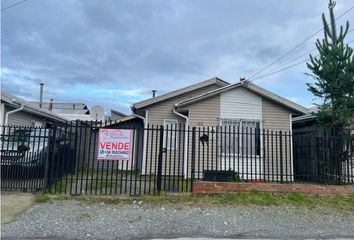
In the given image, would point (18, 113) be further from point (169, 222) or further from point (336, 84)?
point (336, 84)

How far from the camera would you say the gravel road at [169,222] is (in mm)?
5883

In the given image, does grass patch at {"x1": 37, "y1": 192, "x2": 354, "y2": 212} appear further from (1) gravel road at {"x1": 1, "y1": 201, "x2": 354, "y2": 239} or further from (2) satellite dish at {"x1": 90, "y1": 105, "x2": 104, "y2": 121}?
(2) satellite dish at {"x1": 90, "y1": 105, "x2": 104, "y2": 121}

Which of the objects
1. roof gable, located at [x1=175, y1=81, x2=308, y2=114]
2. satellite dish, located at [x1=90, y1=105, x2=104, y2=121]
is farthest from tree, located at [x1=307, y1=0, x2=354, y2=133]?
satellite dish, located at [x1=90, y1=105, x2=104, y2=121]

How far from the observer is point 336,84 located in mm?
11086

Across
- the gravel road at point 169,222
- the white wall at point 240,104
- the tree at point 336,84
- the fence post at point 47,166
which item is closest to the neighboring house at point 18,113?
the fence post at point 47,166

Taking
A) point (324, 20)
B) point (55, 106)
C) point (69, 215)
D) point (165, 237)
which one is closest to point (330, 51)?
point (324, 20)

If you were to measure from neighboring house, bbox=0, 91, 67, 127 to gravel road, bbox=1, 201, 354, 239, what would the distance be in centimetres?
503

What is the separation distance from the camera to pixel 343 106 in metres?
11.0

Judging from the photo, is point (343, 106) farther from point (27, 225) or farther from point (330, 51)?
point (27, 225)

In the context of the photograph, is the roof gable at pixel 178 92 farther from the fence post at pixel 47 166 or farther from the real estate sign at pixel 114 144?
the fence post at pixel 47 166

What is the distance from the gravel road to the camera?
5883 mm

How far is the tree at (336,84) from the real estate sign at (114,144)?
722 cm

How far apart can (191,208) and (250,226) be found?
161 centimetres

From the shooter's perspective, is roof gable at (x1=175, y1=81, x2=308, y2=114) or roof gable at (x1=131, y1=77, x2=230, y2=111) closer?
roof gable at (x1=175, y1=81, x2=308, y2=114)
